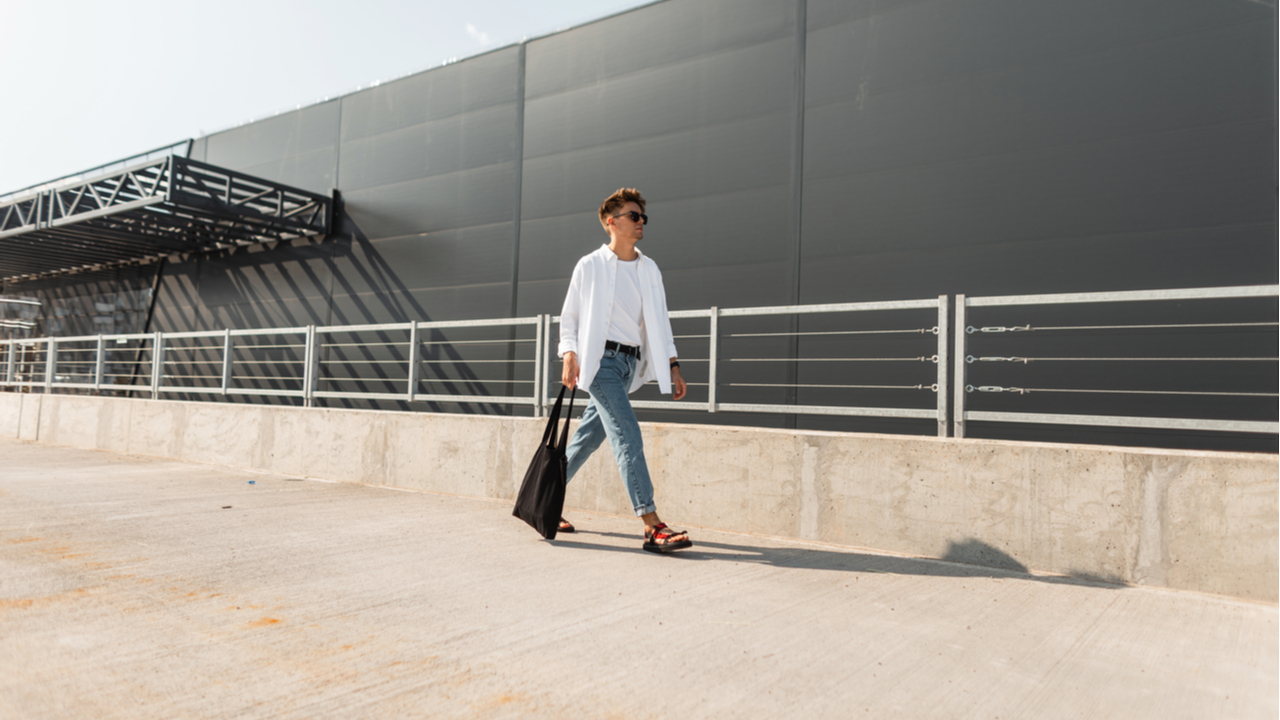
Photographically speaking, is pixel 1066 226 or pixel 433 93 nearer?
pixel 1066 226

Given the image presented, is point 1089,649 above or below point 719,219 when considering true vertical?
below

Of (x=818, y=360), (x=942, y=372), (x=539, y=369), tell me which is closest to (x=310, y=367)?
(x=539, y=369)

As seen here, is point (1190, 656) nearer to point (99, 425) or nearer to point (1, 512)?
point (1, 512)

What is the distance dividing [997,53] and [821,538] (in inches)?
252

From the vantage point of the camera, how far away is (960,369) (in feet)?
13.9

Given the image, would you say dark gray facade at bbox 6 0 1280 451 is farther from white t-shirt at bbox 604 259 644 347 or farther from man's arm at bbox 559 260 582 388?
man's arm at bbox 559 260 582 388

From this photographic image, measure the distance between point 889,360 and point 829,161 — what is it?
12.9 feet

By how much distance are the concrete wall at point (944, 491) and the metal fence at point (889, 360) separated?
8.5 inches

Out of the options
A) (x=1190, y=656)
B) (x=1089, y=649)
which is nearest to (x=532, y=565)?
(x=1089, y=649)

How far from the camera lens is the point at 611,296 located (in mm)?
4074

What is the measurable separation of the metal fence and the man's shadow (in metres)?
0.73

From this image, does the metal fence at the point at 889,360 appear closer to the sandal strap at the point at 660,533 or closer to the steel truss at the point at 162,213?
the sandal strap at the point at 660,533

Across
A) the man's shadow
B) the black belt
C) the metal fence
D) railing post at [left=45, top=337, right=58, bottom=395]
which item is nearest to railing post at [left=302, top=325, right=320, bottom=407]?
the metal fence

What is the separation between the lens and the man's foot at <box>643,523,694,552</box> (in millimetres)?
3982
